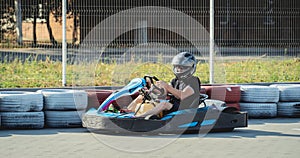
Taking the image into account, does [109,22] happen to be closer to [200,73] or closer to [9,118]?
[200,73]

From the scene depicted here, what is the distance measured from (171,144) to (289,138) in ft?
5.29

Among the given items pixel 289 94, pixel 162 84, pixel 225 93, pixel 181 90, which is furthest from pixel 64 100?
pixel 289 94

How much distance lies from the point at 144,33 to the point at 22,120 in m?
5.62

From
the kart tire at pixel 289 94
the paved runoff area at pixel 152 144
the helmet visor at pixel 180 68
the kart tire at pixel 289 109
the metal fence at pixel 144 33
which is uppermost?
the metal fence at pixel 144 33

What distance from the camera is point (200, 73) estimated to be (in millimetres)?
13625

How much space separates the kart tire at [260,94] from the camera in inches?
415

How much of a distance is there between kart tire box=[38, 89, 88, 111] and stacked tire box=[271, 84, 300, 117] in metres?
3.19

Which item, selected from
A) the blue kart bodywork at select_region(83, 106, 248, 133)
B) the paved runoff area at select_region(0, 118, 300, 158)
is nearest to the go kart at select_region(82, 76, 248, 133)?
the blue kart bodywork at select_region(83, 106, 248, 133)

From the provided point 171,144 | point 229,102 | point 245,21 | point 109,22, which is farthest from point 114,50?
point 171,144

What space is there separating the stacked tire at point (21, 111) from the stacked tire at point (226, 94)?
8.84ft

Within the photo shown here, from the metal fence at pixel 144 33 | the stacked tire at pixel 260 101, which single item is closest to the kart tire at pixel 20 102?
the metal fence at pixel 144 33

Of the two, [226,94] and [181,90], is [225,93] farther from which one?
[181,90]

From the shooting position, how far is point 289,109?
420 inches

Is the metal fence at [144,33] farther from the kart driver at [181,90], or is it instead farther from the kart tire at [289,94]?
the kart driver at [181,90]
